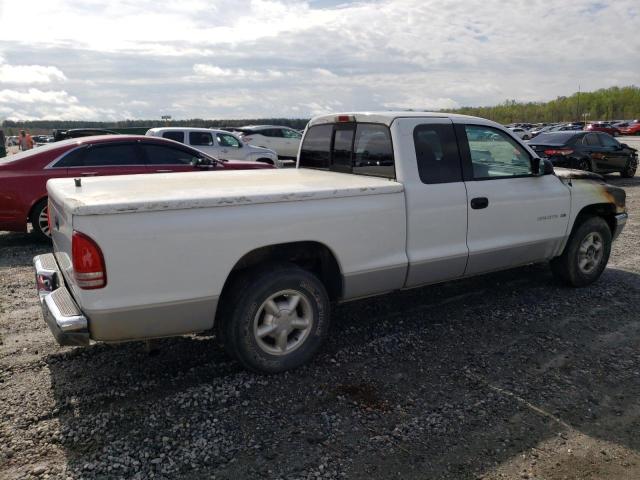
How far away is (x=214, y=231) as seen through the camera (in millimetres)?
3365

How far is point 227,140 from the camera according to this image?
1530 centimetres

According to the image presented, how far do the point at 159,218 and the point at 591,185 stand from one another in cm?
463

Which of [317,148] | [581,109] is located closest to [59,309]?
[317,148]

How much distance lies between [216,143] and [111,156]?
7.11m

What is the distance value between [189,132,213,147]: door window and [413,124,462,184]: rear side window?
1120 cm

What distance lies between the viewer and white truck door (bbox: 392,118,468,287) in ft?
14.2

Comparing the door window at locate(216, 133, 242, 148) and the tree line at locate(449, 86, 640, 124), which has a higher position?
the tree line at locate(449, 86, 640, 124)

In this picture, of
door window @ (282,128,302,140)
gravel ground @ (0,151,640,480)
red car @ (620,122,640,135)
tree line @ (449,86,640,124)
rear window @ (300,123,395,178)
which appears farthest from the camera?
tree line @ (449,86,640,124)

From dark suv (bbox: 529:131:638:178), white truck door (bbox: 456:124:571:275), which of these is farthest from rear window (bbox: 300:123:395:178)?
dark suv (bbox: 529:131:638:178)

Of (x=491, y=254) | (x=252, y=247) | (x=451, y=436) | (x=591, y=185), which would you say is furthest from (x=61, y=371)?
(x=591, y=185)

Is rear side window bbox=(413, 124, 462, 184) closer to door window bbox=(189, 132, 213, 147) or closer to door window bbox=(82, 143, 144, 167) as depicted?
door window bbox=(82, 143, 144, 167)

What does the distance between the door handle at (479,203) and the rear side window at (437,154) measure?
0.75 feet

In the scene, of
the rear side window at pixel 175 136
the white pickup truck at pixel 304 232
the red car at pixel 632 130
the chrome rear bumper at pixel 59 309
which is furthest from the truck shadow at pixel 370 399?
the red car at pixel 632 130

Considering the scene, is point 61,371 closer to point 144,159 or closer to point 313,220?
point 313,220
